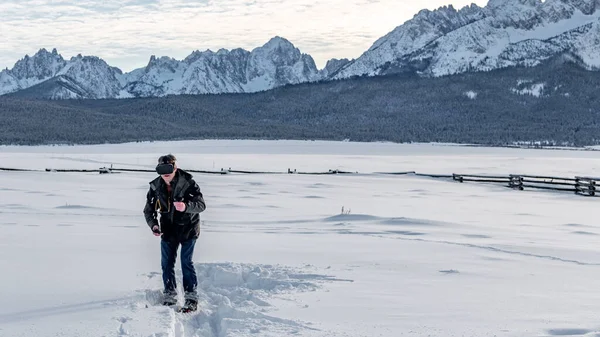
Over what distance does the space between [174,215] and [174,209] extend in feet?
0.25

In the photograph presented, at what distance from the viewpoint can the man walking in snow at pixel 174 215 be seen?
732cm

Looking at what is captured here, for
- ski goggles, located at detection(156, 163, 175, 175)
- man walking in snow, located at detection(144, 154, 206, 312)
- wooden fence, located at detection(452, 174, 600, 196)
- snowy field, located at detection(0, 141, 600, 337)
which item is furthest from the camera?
wooden fence, located at detection(452, 174, 600, 196)

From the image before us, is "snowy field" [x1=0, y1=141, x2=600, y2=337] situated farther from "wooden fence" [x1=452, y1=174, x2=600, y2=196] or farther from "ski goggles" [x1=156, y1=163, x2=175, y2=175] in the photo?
"wooden fence" [x1=452, y1=174, x2=600, y2=196]

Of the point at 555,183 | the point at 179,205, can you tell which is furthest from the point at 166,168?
the point at 555,183

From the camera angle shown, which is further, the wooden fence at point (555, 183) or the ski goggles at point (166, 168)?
the wooden fence at point (555, 183)

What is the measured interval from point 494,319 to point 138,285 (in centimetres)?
415

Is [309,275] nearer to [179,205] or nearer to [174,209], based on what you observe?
[174,209]

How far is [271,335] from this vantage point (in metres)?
6.36

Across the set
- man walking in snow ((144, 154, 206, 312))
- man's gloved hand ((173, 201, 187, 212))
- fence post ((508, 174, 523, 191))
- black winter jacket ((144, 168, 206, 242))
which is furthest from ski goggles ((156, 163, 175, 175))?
fence post ((508, 174, 523, 191))

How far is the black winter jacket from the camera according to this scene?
737cm

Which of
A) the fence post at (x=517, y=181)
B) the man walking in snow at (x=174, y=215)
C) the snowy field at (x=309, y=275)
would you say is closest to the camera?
the snowy field at (x=309, y=275)

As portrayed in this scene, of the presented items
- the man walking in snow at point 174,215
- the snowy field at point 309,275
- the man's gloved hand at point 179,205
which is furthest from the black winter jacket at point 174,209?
the snowy field at point 309,275

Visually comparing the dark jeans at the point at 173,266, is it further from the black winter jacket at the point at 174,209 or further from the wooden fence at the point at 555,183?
the wooden fence at the point at 555,183

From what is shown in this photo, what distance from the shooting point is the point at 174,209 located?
7508 mm
